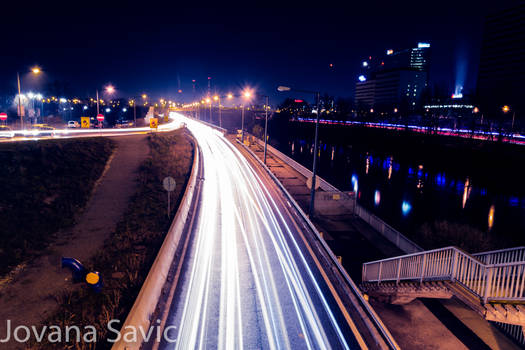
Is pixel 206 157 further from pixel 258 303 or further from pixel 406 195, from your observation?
pixel 258 303

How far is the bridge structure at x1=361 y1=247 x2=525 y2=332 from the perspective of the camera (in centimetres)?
784

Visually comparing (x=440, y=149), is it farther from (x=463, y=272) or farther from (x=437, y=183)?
(x=463, y=272)

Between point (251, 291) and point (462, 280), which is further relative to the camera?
point (251, 291)

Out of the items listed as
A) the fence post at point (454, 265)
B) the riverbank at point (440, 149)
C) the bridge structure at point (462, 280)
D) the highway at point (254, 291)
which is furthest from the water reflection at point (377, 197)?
the fence post at point (454, 265)

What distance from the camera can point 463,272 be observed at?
9.06m

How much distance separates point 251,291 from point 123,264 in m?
6.16

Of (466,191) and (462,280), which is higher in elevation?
(462,280)

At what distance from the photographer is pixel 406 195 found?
150 ft

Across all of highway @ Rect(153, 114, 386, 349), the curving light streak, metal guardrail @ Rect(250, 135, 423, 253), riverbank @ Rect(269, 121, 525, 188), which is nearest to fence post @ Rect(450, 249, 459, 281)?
highway @ Rect(153, 114, 386, 349)

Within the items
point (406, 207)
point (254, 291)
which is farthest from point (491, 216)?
point (254, 291)

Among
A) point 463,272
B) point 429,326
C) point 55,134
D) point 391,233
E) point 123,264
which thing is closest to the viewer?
point 463,272

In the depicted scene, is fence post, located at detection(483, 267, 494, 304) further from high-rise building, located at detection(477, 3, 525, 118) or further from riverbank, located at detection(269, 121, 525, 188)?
high-rise building, located at detection(477, 3, 525, 118)

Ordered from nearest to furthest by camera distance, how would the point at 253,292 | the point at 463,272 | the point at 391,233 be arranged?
1. the point at 463,272
2. the point at 253,292
3. the point at 391,233

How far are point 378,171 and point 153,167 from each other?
48542 millimetres
